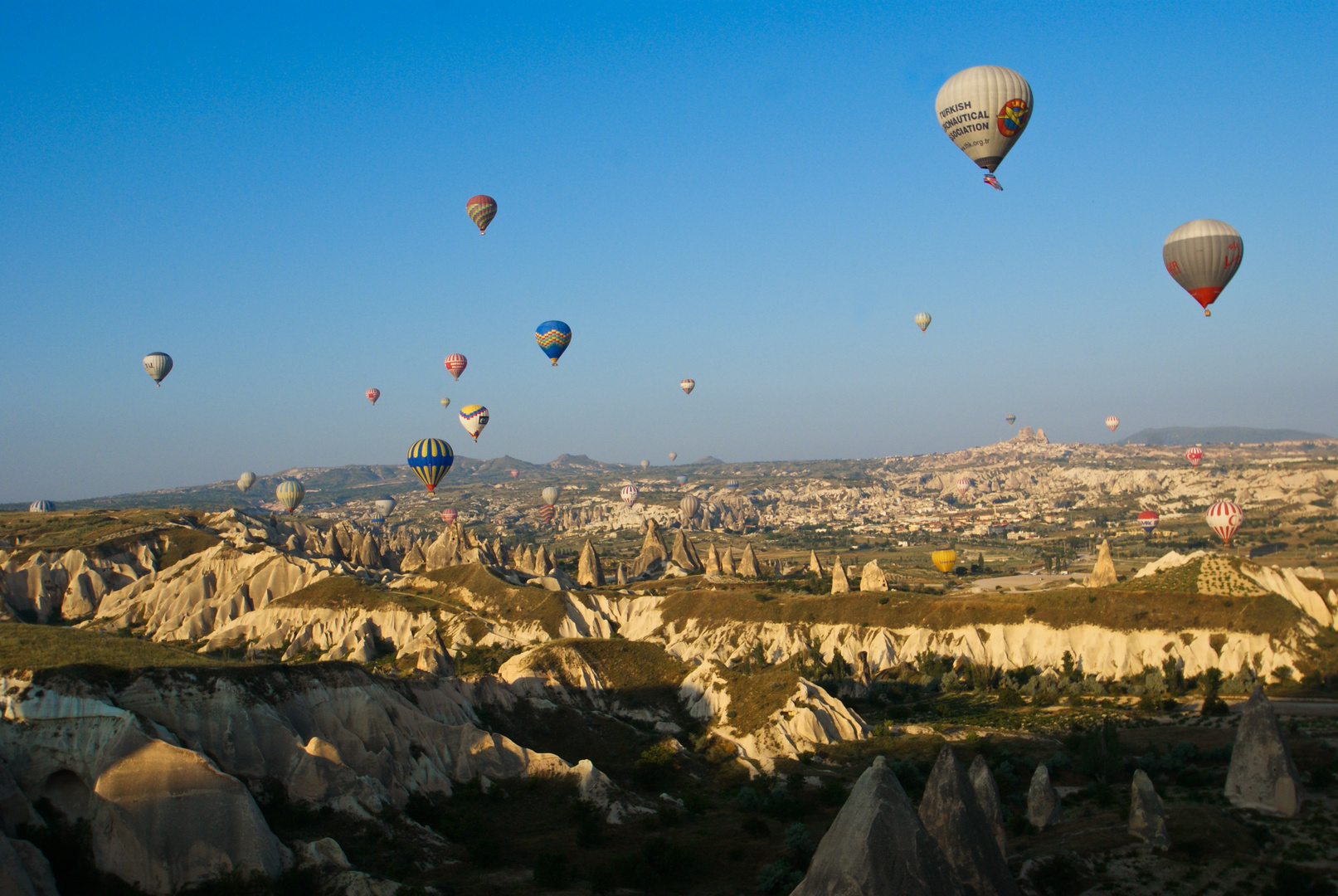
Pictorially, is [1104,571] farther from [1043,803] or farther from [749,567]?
[1043,803]

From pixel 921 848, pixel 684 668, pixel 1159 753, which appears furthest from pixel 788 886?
pixel 684 668

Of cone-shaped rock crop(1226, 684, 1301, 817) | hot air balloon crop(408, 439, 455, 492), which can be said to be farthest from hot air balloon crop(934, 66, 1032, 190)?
hot air balloon crop(408, 439, 455, 492)

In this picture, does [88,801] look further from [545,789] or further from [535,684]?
[535,684]

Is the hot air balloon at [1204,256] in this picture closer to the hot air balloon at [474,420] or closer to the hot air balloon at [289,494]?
the hot air balloon at [474,420]

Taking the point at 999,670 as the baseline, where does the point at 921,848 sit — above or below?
above

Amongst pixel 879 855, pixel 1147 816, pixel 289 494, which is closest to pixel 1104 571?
pixel 1147 816

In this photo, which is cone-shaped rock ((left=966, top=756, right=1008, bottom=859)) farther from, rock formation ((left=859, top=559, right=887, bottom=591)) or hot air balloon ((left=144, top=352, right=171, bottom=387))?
hot air balloon ((left=144, top=352, right=171, bottom=387))

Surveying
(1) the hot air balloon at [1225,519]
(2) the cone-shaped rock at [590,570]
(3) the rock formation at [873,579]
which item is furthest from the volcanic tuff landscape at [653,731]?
(1) the hot air balloon at [1225,519]
